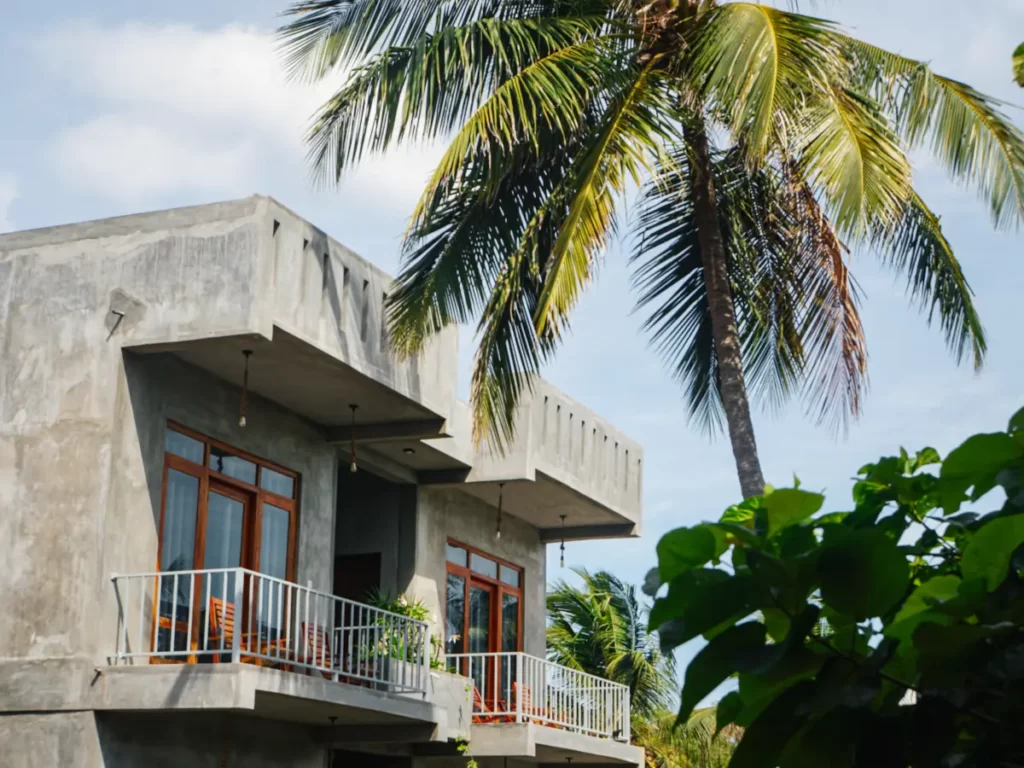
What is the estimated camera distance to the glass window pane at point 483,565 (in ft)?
65.1

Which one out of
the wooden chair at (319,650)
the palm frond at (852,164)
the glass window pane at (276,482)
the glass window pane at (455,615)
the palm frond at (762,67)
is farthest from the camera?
the glass window pane at (455,615)

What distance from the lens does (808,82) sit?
1164cm

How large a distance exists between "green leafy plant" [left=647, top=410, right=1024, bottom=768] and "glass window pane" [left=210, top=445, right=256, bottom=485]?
1327 centimetres

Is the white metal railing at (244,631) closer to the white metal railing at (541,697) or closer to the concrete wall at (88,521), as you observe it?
the concrete wall at (88,521)

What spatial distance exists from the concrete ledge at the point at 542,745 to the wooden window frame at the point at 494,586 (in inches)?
70.1

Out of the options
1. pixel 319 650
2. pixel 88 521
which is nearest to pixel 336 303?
pixel 88 521

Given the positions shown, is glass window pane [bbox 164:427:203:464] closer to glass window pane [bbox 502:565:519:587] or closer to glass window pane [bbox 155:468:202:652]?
glass window pane [bbox 155:468:202:652]

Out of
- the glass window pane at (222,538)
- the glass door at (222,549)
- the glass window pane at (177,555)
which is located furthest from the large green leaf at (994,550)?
the glass window pane at (222,538)

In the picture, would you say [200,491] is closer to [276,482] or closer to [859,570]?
[276,482]

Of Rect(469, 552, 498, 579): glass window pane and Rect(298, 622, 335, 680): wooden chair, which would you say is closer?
Rect(298, 622, 335, 680): wooden chair

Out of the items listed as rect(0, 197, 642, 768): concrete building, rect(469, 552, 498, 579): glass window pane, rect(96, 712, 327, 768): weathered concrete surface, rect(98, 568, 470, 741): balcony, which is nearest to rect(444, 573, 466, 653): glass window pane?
rect(469, 552, 498, 579): glass window pane

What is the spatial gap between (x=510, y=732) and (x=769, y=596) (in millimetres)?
16001

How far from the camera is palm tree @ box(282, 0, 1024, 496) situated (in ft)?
38.9

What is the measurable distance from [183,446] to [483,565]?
6.94m
